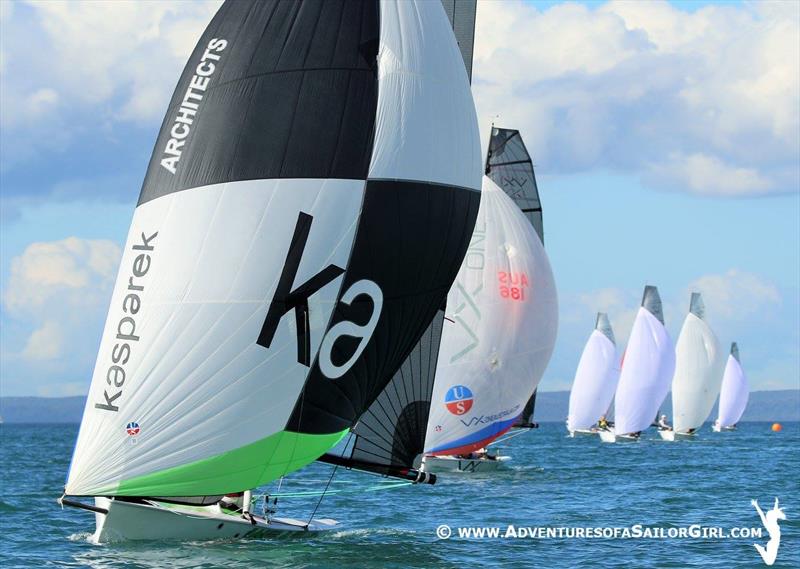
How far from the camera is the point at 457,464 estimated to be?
36.8 m

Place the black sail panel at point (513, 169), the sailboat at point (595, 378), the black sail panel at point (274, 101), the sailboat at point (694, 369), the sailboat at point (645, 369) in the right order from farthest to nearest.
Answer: the sailboat at point (595, 378), the sailboat at point (694, 369), the sailboat at point (645, 369), the black sail panel at point (513, 169), the black sail panel at point (274, 101)

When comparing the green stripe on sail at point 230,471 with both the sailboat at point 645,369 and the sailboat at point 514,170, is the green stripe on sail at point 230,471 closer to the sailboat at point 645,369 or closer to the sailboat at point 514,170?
the sailboat at point 514,170

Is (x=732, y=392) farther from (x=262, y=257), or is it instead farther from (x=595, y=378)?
(x=262, y=257)

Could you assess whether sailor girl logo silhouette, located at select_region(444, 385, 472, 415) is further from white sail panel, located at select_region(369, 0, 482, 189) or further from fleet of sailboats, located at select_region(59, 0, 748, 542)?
white sail panel, located at select_region(369, 0, 482, 189)

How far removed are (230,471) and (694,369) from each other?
187ft

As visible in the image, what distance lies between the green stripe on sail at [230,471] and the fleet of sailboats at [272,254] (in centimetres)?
2

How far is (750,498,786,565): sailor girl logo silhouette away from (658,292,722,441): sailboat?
139 feet

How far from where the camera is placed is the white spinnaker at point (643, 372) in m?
66.5

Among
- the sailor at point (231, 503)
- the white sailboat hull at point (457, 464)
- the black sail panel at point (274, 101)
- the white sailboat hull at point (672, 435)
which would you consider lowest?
the sailor at point (231, 503)

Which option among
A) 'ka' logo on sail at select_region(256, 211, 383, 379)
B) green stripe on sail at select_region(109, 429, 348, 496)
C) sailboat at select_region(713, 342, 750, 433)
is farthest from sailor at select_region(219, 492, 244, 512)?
sailboat at select_region(713, 342, 750, 433)

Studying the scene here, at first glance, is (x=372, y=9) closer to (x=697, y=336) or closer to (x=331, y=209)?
(x=331, y=209)

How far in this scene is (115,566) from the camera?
57.7 feet

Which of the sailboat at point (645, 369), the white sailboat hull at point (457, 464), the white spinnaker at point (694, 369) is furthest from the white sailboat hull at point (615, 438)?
the white sailboat hull at point (457, 464)

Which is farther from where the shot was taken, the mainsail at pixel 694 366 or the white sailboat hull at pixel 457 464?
the mainsail at pixel 694 366
